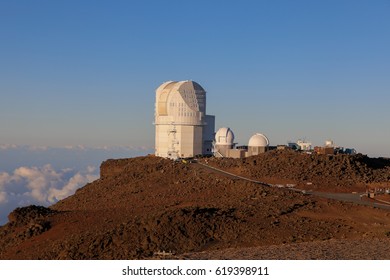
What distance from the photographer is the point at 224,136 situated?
2477 inches

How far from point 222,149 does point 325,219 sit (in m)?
35.5

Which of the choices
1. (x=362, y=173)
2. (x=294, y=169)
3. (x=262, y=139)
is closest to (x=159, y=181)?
(x=294, y=169)

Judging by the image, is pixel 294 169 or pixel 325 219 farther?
pixel 294 169

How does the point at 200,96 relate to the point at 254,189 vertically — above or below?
above

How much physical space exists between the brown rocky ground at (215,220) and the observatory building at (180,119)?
17209 millimetres

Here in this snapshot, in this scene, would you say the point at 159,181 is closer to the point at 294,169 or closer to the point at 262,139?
the point at 294,169

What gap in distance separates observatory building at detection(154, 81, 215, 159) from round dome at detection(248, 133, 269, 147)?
626 cm

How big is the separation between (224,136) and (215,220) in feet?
122

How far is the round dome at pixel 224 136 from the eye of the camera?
206 feet

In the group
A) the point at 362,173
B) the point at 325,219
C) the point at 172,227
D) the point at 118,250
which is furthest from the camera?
the point at 362,173

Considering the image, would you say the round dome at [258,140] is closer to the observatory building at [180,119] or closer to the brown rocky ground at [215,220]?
the observatory building at [180,119]

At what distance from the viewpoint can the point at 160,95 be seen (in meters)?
63.0

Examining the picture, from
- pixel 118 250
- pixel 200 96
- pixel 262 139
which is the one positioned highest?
pixel 200 96

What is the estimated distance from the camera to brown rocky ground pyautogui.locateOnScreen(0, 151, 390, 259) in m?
22.6
